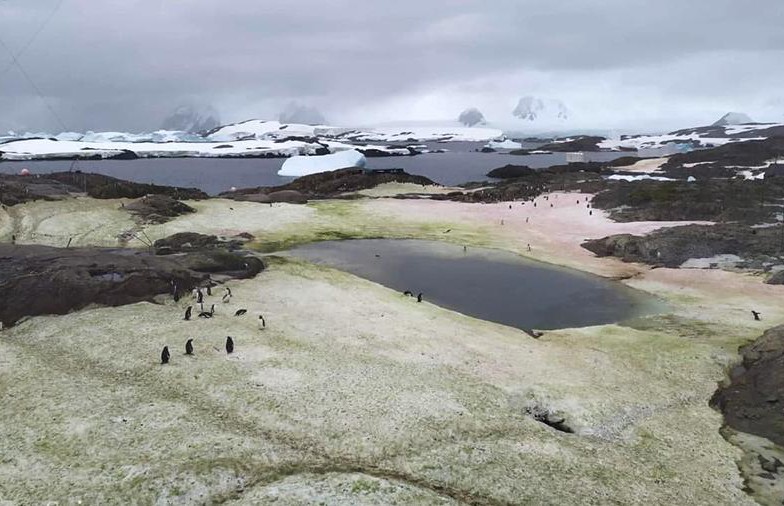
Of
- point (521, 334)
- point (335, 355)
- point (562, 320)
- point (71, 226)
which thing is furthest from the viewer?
point (71, 226)

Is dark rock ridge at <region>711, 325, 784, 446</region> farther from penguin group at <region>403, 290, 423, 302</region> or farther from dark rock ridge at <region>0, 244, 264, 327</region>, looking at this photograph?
dark rock ridge at <region>0, 244, 264, 327</region>

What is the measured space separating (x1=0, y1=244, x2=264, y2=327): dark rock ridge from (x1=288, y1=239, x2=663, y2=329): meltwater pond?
52.6ft

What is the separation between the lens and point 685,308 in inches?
2235

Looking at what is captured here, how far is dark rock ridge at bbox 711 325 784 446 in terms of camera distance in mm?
35031

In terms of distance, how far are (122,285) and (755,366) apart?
53421 millimetres

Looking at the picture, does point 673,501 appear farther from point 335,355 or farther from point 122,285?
point 122,285

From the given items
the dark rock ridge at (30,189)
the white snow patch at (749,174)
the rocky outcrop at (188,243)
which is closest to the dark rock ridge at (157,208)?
the rocky outcrop at (188,243)

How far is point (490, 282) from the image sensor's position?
67875 mm

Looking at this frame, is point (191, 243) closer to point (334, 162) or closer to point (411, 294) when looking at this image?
point (411, 294)

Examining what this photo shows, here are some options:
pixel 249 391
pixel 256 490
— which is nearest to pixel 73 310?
pixel 249 391

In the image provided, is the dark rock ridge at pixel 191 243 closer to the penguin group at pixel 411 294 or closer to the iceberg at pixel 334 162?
the penguin group at pixel 411 294

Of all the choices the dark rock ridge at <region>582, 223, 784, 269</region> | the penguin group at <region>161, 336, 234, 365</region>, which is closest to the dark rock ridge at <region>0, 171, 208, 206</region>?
the penguin group at <region>161, 336, 234, 365</region>

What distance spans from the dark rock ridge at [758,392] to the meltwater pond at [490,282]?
12.9m

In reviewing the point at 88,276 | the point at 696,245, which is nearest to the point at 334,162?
the point at 696,245
